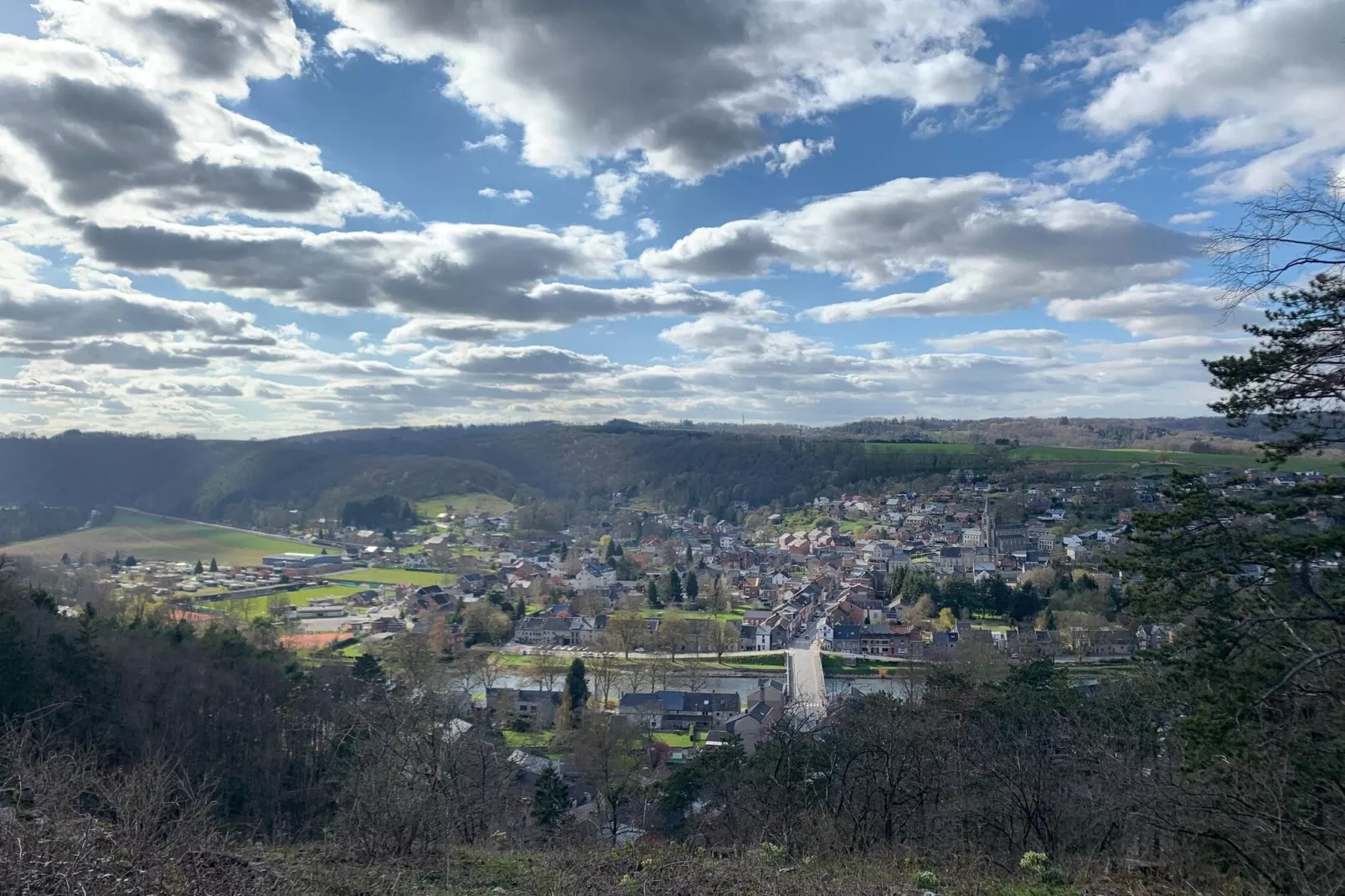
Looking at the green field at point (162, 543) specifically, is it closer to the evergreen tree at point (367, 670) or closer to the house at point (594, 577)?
the house at point (594, 577)

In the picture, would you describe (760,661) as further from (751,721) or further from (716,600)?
(751,721)

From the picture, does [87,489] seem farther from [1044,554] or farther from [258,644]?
[1044,554]

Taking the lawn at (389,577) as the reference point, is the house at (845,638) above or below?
below

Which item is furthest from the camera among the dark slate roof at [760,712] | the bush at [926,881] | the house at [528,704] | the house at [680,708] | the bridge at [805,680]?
the house at [528,704]

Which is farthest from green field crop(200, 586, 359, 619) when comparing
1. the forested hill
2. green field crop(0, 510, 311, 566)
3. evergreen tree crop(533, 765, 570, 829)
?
the forested hill

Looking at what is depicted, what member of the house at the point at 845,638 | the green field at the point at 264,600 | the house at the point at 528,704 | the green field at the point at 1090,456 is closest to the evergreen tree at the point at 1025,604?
the house at the point at 845,638

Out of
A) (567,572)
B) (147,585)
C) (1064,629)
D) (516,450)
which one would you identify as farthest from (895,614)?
(516,450)
